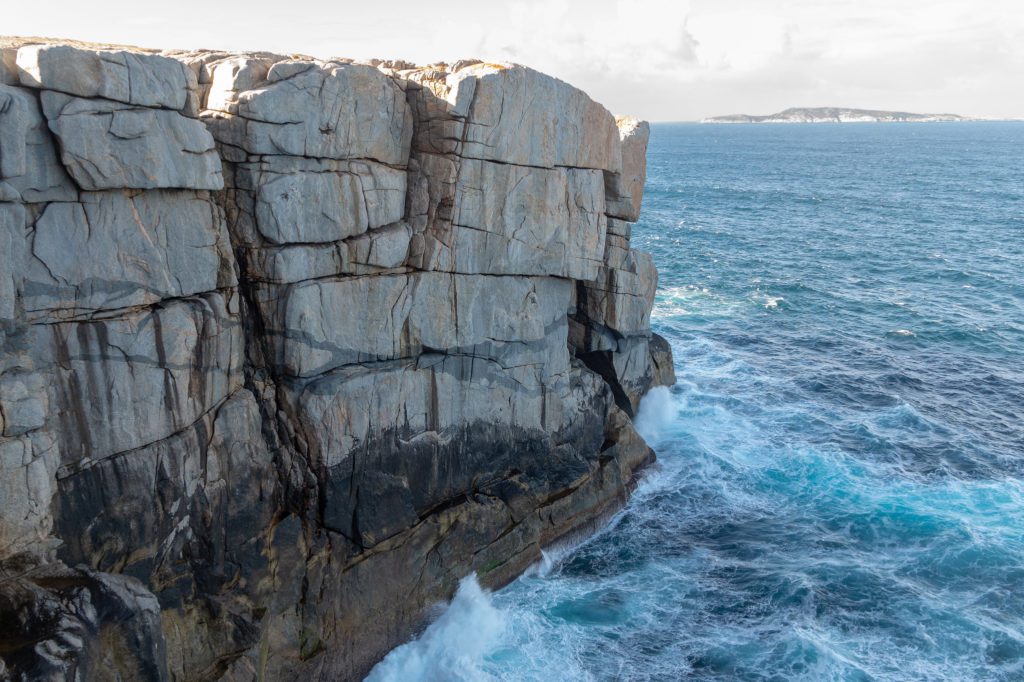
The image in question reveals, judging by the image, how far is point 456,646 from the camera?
26781 millimetres

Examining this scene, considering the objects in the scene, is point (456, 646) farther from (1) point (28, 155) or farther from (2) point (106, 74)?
(2) point (106, 74)

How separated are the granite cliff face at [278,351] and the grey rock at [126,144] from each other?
0.23 ft

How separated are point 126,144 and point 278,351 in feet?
25.1

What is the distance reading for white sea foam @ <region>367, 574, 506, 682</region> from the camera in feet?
84.6

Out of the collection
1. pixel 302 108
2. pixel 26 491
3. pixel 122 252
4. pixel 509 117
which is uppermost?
pixel 302 108

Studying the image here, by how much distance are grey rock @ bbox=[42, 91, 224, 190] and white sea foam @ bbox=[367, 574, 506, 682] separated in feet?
53.6

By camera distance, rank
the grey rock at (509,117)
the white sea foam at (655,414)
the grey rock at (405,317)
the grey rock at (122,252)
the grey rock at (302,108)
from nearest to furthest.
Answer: the grey rock at (122,252)
the grey rock at (302,108)
the grey rock at (405,317)
the grey rock at (509,117)
the white sea foam at (655,414)

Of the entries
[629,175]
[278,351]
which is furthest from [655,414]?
[278,351]

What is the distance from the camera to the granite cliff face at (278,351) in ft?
64.9

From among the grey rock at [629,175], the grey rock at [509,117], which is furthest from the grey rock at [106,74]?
the grey rock at [629,175]

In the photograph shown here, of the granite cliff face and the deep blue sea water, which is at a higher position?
the granite cliff face

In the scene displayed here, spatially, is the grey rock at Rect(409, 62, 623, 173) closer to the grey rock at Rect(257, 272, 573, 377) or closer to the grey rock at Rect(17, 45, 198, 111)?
the grey rock at Rect(257, 272, 573, 377)

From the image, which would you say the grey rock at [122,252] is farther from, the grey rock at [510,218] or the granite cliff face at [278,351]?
the grey rock at [510,218]

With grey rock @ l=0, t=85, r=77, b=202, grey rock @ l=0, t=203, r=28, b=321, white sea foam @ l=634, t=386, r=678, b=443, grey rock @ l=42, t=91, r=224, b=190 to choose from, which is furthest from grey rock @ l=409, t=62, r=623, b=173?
white sea foam @ l=634, t=386, r=678, b=443
